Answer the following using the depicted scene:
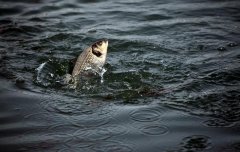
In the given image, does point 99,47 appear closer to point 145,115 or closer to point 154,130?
point 145,115

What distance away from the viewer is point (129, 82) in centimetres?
749

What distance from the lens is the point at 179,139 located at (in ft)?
17.8

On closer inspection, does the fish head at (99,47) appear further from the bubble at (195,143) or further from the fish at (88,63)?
the bubble at (195,143)

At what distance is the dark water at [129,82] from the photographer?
5551 mm

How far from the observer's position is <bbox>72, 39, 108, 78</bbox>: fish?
24.5 feet

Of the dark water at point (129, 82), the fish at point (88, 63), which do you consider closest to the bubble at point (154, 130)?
the dark water at point (129, 82)

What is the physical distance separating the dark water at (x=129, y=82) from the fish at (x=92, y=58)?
276 millimetres

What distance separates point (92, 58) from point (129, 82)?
798 millimetres

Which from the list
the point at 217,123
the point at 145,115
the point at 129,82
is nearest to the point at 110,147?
the point at 145,115

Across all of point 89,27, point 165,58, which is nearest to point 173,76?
point 165,58

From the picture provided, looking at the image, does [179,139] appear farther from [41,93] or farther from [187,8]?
[187,8]

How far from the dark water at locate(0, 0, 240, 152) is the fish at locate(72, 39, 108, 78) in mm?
276

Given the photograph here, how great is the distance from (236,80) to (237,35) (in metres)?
2.85

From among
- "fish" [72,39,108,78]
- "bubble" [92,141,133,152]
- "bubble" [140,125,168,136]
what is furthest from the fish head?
"bubble" [92,141,133,152]
